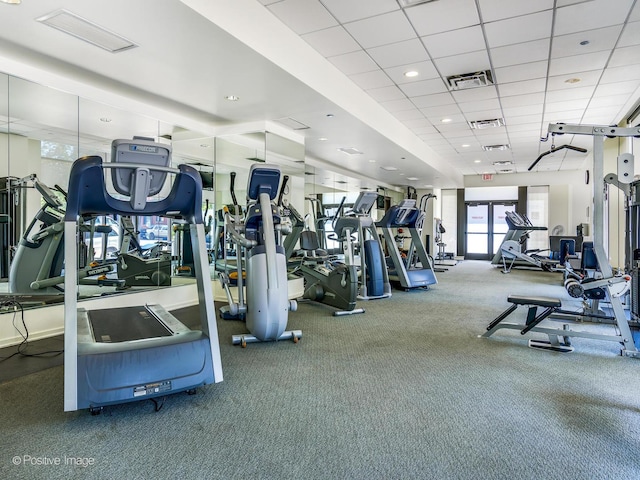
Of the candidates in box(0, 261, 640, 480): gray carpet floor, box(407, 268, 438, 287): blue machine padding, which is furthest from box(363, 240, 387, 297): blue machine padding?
box(0, 261, 640, 480): gray carpet floor

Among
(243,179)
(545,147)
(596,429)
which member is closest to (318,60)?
(243,179)

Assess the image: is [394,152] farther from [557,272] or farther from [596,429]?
[596,429]

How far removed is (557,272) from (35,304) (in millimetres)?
10128

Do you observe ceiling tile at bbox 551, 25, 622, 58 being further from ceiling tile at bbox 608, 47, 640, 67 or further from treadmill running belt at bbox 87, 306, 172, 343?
treadmill running belt at bbox 87, 306, 172, 343

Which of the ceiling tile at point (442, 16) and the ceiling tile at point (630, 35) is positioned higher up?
the ceiling tile at point (442, 16)

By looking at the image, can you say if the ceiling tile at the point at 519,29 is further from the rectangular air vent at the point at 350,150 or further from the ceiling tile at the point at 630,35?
the rectangular air vent at the point at 350,150

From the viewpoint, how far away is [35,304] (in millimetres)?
3953

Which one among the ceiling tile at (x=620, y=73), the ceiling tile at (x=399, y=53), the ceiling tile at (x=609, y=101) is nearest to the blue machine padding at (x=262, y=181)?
the ceiling tile at (x=399, y=53)

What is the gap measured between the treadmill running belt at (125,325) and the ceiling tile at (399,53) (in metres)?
3.49

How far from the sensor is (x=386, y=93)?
5719mm

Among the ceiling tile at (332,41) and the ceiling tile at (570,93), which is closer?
the ceiling tile at (332,41)

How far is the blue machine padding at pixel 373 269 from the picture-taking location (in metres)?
6.14

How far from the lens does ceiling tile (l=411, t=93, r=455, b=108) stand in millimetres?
5762

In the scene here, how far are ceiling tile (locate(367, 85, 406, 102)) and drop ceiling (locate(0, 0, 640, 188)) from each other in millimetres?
29
